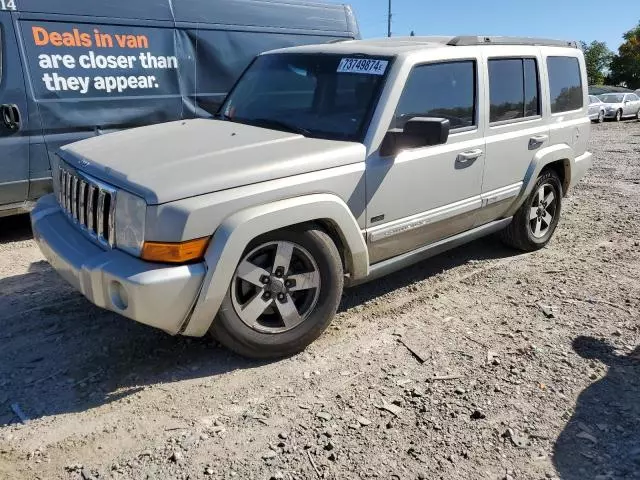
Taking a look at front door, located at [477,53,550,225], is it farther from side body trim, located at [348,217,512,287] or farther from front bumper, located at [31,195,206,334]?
front bumper, located at [31,195,206,334]

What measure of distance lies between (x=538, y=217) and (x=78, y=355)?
4.15 m

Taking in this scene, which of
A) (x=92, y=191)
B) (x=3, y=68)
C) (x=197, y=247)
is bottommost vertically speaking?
(x=197, y=247)

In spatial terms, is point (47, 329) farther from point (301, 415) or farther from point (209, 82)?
point (209, 82)

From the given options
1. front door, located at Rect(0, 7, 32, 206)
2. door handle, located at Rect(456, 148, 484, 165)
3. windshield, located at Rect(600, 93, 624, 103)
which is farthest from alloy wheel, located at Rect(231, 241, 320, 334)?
windshield, located at Rect(600, 93, 624, 103)

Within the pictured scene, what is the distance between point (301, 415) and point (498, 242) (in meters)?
3.45

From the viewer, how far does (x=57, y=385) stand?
3189mm

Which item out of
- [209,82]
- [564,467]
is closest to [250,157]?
[564,467]

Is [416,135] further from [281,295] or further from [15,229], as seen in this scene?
[15,229]

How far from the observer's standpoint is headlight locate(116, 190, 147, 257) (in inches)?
113

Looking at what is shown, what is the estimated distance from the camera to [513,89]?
4770mm

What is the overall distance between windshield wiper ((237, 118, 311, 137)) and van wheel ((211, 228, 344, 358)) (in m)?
0.76

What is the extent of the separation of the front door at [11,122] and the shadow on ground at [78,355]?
1533 mm

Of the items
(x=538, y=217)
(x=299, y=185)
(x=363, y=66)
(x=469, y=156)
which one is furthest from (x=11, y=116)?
(x=538, y=217)

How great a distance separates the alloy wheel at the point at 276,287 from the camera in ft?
10.7
